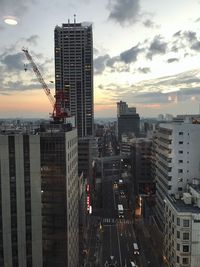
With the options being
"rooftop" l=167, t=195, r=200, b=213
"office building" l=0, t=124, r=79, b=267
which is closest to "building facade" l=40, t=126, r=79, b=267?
"office building" l=0, t=124, r=79, b=267

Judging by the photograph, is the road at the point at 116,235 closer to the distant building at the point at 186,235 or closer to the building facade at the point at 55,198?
the building facade at the point at 55,198

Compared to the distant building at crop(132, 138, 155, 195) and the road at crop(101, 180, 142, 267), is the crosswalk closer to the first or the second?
the road at crop(101, 180, 142, 267)

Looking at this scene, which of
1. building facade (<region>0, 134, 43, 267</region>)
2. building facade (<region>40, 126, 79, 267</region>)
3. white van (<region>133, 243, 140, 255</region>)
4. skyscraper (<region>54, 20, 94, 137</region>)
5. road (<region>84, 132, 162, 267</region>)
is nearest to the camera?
building facade (<region>0, 134, 43, 267</region>)

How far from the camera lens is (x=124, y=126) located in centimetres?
10125

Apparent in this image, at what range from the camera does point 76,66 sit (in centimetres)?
6844

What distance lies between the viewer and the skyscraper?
222ft

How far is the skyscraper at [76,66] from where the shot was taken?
67.6 metres

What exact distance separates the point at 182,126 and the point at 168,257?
9162mm

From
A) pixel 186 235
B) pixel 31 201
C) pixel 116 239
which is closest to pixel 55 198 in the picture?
pixel 31 201

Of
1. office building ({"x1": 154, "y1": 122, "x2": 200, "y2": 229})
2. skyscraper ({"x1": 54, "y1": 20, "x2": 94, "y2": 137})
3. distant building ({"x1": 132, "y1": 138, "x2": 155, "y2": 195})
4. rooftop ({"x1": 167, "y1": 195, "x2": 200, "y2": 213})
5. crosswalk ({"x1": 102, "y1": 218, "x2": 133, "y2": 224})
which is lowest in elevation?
crosswalk ({"x1": 102, "y1": 218, "x2": 133, "y2": 224})

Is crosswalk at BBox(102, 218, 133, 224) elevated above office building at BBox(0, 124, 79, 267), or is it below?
below

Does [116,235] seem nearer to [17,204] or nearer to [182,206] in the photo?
[182,206]

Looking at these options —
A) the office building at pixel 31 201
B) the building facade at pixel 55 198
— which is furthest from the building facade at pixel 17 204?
the building facade at pixel 55 198

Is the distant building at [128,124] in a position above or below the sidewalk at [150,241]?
above
